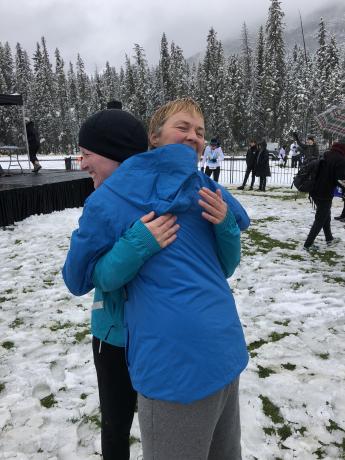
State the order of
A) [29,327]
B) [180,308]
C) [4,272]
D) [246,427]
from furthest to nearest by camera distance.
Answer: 1. [4,272]
2. [29,327]
3. [246,427]
4. [180,308]

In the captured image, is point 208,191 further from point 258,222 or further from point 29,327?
point 258,222

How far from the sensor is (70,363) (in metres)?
3.41

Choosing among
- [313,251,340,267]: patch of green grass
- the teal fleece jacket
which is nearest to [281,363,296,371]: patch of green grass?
the teal fleece jacket

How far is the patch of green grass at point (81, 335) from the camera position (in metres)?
3.81

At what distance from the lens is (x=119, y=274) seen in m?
1.20

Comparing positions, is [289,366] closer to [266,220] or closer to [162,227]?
[162,227]

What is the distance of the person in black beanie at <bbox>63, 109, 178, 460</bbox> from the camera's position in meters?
1.18

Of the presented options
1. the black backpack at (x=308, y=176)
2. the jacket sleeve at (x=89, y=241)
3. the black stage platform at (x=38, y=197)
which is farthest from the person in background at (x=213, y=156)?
the jacket sleeve at (x=89, y=241)

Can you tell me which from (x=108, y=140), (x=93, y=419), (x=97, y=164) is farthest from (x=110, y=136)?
(x=93, y=419)

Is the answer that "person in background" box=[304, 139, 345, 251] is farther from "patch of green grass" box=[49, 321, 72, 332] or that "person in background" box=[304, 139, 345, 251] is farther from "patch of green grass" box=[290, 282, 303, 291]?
"patch of green grass" box=[49, 321, 72, 332]

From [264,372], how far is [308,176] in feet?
14.3

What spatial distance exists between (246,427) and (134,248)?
212 centimetres

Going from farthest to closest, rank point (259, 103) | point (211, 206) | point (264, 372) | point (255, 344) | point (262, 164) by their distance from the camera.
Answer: point (259, 103), point (262, 164), point (255, 344), point (264, 372), point (211, 206)

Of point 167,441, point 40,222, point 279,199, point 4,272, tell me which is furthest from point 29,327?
point 279,199
